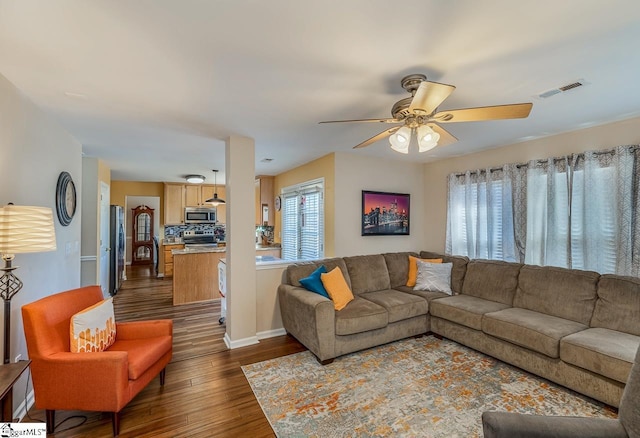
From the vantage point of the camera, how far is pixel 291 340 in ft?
11.5

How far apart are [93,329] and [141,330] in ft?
1.44

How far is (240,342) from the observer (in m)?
3.36

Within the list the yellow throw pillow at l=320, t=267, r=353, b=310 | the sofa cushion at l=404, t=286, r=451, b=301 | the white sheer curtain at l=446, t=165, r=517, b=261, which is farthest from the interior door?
the white sheer curtain at l=446, t=165, r=517, b=261

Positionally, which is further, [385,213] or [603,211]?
[385,213]

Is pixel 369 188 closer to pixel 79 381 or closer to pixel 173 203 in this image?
pixel 79 381

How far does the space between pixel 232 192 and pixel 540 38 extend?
9.71 ft

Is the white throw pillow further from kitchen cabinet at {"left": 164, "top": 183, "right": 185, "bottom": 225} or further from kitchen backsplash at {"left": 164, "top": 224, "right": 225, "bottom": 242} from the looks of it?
kitchen cabinet at {"left": 164, "top": 183, "right": 185, "bottom": 225}

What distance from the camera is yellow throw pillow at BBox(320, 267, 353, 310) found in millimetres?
3178

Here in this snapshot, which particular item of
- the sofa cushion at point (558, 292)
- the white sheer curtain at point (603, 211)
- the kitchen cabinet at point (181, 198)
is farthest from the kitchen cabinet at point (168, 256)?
the white sheer curtain at point (603, 211)

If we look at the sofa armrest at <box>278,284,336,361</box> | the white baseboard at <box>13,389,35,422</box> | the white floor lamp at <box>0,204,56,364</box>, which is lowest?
the white baseboard at <box>13,389,35,422</box>

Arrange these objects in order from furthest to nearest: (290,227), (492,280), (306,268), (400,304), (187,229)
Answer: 1. (187,229)
2. (290,227)
3. (306,268)
4. (492,280)
5. (400,304)

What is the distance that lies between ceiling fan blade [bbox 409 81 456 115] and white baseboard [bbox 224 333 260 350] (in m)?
3.03

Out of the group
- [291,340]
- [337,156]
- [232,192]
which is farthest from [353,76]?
[291,340]

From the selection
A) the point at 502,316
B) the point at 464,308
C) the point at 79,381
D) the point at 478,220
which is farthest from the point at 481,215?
the point at 79,381
